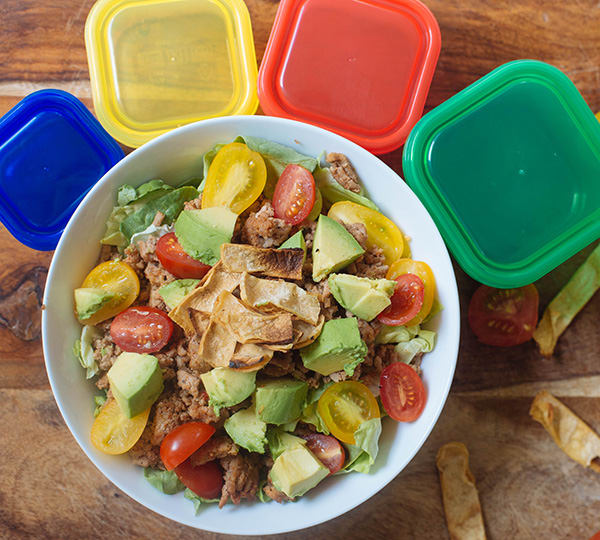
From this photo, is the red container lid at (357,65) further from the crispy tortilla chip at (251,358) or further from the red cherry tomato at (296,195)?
the crispy tortilla chip at (251,358)

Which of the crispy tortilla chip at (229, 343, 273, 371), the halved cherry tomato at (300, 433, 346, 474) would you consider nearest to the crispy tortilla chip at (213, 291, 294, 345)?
the crispy tortilla chip at (229, 343, 273, 371)

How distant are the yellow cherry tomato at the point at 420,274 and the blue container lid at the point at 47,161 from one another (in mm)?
1367

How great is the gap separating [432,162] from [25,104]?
5.98 feet

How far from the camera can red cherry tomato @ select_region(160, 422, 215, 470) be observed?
1.94 meters

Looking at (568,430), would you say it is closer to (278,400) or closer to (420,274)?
(420,274)

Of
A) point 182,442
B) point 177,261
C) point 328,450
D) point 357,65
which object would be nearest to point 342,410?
point 328,450

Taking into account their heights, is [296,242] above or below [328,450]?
above

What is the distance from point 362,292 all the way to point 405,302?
223 mm

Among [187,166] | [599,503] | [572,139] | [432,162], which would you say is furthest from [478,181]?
[599,503]

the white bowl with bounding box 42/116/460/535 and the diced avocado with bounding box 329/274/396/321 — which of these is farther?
the white bowl with bounding box 42/116/460/535

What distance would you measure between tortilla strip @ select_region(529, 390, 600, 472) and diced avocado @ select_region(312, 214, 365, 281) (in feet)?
4.44

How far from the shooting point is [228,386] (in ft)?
6.11

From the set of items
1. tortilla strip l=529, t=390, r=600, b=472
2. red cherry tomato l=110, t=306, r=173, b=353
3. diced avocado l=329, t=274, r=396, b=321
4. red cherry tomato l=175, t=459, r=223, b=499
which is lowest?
tortilla strip l=529, t=390, r=600, b=472

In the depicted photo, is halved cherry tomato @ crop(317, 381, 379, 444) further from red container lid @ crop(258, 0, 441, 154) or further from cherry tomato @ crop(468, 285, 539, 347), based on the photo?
red container lid @ crop(258, 0, 441, 154)
